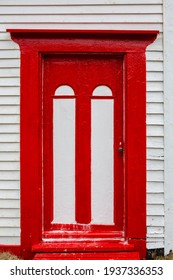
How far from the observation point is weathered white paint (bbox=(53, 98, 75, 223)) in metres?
7.61

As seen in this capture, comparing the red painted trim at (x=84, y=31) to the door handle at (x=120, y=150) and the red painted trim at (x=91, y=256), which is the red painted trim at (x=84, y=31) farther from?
the red painted trim at (x=91, y=256)

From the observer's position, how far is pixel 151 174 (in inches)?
295

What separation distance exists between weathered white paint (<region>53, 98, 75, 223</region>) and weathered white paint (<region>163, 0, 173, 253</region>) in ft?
3.73

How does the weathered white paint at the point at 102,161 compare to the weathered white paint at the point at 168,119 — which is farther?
the weathered white paint at the point at 102,161

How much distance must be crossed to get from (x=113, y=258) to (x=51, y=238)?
2.72 feet

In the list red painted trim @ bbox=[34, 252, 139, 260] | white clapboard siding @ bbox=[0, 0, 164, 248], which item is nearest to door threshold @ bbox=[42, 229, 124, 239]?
red painted trim @ bbox=[34, 252, 139, 260]

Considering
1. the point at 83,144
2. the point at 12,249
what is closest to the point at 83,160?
the point at 83,144

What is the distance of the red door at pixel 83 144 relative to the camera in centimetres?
759

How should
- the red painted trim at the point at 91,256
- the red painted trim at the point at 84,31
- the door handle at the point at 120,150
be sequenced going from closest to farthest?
the red painted trim at the point at 91,256 → the red painted trim at the point at 84,31 → the door handle at the point at 120,150

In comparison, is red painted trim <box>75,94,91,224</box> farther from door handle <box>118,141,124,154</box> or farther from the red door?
door handle <box>118,141,124,154</box>

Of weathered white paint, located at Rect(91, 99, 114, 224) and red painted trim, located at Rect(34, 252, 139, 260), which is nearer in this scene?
red painted trim, located at Rect(34, 252, 139, 260)
